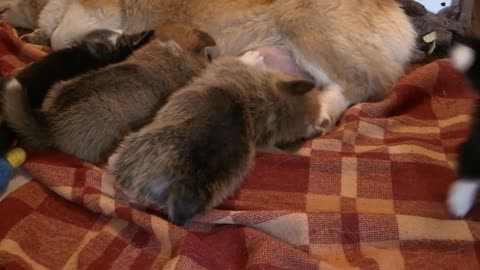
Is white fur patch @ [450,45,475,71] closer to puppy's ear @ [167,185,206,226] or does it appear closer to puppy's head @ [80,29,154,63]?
puppy's ear @ [167,185,206,226]

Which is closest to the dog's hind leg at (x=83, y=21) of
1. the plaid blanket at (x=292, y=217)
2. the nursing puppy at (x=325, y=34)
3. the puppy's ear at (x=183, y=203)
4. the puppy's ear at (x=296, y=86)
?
the nursing puppy at (x=325, y=34)

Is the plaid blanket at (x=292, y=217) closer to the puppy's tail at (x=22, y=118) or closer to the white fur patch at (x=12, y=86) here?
the puppy's tail at (x=22, y=118)

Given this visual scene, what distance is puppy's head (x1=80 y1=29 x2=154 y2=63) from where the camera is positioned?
83.1 inches

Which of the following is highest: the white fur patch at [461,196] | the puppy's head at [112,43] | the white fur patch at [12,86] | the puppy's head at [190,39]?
the white fur patch at [12,86]

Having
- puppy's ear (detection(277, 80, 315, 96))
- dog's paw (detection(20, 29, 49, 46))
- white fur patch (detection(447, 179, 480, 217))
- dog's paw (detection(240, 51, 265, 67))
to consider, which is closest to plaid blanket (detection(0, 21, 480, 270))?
white fur patch (detection(447, 179, 480, 217))

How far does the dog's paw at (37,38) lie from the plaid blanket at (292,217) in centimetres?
107

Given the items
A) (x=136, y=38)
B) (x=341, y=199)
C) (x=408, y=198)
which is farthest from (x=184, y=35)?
(x=408, y=198)

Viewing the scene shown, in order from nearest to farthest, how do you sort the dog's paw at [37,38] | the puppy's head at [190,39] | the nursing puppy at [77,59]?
the nursing puppy at [77,59]
the puppy's head at [190,39]
the dog's paw at [37,38]

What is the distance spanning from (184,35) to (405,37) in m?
0.94

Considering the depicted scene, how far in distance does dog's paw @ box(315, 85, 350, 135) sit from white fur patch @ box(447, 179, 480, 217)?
1.97ft

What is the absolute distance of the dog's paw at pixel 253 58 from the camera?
6.55 feet

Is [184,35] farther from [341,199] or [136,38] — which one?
[341,199]

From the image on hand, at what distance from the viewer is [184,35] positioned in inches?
80.7

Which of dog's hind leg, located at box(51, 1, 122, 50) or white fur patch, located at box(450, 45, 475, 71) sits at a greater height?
white fur patch, located at box(450, 45, 475, 71)
